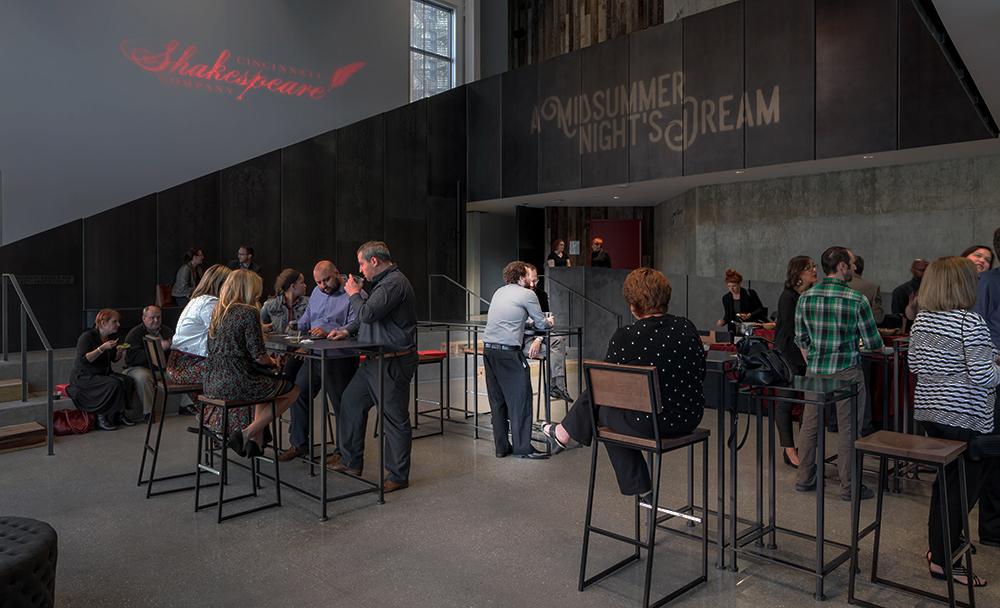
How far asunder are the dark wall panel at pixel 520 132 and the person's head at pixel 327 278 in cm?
713

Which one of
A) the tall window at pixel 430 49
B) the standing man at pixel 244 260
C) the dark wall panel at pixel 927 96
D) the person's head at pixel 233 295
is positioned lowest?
the person's head at pixel 233 295

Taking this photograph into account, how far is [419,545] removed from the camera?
3.54 m

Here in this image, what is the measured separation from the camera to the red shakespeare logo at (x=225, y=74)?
9.56m

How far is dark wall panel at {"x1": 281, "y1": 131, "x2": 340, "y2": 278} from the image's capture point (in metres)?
11.0

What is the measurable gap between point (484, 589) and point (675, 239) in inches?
422

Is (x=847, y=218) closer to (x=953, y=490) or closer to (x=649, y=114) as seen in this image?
(x=649, y=114)

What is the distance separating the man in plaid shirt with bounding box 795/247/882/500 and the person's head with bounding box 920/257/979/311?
88 centimetres

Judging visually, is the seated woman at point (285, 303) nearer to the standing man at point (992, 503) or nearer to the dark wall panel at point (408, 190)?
the standing man at point (992, 503)

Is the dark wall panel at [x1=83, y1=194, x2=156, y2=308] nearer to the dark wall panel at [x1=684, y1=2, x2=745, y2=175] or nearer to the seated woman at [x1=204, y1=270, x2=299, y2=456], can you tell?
the seated woman at [x1=204, y1=270, x2=299, y2=456]

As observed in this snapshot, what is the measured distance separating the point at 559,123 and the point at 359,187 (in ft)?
11.7

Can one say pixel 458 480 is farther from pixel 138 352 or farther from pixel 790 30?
pixel 790 30

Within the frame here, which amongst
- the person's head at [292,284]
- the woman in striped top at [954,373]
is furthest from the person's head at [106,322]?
the woman in striped top at [954,373]

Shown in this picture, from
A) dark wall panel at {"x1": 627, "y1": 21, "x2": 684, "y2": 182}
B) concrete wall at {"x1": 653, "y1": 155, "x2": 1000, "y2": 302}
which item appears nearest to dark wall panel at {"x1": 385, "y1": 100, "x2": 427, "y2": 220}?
dark wall panel at {"x1": 627, "y1": 21, "x2": 684, "y2": 182}

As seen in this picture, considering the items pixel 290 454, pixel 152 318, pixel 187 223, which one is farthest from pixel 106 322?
pixel 187 223
